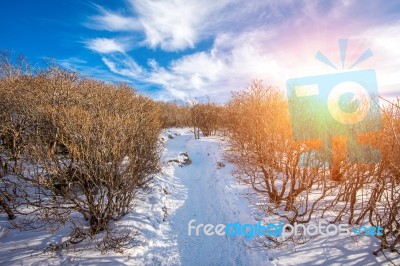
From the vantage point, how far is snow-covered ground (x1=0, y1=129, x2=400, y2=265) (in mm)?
6266

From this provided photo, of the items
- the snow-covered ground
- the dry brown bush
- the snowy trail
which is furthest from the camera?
the snowy trail

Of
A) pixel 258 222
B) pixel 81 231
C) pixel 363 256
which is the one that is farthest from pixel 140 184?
pixel 363 256

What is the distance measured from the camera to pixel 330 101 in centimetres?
1257

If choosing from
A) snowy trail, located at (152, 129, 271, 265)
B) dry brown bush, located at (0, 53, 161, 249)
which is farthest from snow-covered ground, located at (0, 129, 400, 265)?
dry brown bush, located at (0, 53, 161, 249)

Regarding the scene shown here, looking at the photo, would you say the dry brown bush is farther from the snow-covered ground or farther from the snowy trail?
the snowy trail

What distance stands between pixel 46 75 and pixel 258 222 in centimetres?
1499

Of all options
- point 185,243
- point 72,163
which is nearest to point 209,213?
point 185,243

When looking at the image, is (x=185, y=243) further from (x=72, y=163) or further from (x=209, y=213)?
(x=72, y=163)

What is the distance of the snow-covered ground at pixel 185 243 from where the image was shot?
20.6ft

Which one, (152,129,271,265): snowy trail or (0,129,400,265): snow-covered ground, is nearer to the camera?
(0,129,400,265): snow-covered ground

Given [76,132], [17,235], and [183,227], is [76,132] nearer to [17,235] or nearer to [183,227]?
[17,235]

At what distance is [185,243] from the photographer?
26.5 ft

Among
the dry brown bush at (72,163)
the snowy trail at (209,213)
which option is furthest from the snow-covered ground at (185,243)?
the dry brown bush at (72,163)

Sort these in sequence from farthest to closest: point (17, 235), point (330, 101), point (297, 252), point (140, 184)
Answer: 1. point (330, 101)
2. point (140, 184)
3. point (17, 235)
4. point (297, 252)
